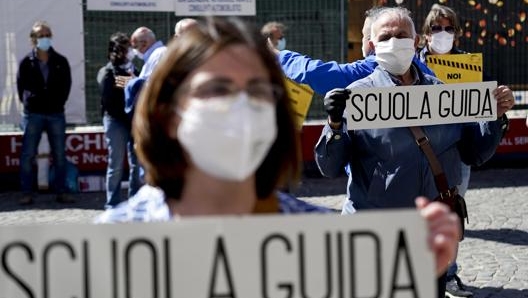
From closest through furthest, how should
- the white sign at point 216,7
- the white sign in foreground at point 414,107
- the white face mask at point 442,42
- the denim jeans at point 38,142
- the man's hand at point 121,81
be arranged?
the white sign in foreground at point 414,107 < the white face mask at point 442,42 < the man's hand at point 121,81 < the denim jeans at point 38,142 < the white sign at point 216,7

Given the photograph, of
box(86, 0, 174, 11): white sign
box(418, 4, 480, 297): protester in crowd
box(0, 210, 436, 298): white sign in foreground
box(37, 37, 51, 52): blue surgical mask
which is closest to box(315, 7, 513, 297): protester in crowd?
box(0, 210, 436, 298): white sign in foreground

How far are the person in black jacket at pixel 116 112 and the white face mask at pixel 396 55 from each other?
5.67m

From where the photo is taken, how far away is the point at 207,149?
7.27ft

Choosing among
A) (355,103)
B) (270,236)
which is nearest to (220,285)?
(270,236)

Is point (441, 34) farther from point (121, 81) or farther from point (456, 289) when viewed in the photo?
point (121, 81)

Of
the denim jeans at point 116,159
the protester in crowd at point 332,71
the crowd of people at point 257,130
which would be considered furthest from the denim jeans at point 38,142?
the protester in crowd at point 332,71

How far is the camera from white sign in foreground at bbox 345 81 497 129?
15.1 ft

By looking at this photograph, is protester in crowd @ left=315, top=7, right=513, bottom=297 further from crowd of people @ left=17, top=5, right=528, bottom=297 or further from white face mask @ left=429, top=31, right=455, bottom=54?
white face mask @ left=429, top=31, right=455, bottom=54

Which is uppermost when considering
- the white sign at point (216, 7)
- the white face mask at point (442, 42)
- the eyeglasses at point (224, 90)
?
the white sign at point (216, 7)

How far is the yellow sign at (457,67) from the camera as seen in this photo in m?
6.93

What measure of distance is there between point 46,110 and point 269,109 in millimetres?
8989

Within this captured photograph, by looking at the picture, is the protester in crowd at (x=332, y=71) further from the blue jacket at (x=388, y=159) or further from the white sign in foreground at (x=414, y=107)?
the blue jacket at (x=388, y=159)

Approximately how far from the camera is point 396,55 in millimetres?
4781

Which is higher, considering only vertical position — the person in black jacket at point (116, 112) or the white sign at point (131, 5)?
the white sign at point (131, 5)
